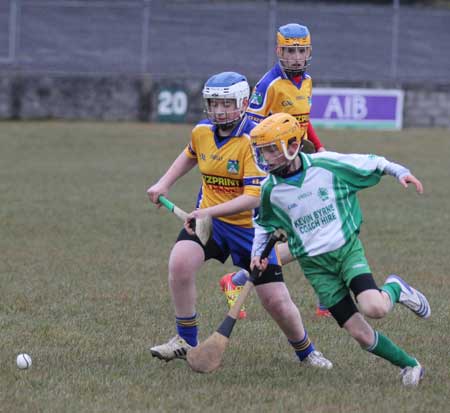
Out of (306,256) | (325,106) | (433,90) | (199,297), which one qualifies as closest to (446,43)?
(433,90)

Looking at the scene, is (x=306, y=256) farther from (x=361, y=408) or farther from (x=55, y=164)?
(x=55, y=164)

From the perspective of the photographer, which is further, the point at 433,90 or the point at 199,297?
the point at 433,90

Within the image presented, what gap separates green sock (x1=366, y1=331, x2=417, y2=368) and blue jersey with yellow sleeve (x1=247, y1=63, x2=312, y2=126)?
2.50 metres

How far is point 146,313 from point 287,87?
196 cm

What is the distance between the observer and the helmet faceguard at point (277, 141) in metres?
5.16

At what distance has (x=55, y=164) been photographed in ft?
55.7

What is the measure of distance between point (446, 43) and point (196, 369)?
2164 centimetres

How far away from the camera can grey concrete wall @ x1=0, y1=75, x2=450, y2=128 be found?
822 inches

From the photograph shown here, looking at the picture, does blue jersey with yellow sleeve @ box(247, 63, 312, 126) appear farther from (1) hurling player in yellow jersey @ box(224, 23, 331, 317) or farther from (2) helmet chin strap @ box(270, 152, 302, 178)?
(2) helmet chin strap @ box(270, 152, 302, 178)

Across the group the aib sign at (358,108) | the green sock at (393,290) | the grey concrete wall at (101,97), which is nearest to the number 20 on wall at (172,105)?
the grey concrete wall at (101,97)

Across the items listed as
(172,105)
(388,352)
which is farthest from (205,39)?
(388,352)

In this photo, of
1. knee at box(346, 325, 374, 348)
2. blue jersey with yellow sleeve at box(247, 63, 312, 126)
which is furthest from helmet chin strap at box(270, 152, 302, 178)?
blue jersey with yellow sleeve at box(247, 63, 312, 126)

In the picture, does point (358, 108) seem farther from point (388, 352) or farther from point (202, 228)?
point (388, 352)

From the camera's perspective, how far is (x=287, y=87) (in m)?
7.44
